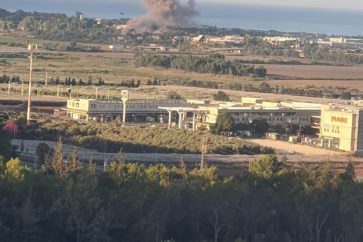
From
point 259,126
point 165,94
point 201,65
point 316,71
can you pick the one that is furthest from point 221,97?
point 316,71

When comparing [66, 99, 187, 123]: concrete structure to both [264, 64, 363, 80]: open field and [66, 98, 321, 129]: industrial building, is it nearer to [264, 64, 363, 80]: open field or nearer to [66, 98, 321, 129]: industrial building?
[66, 98, 321, 129]: industrial building

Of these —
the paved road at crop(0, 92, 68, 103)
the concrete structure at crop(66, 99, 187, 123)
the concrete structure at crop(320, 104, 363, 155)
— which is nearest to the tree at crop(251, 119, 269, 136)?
the concrete structure at crop(320, 104, 363, 155)

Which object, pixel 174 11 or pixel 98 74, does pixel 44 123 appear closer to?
pixel 98 74

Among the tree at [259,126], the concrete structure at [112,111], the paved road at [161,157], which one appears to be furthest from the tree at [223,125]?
the paved road at [161,157]

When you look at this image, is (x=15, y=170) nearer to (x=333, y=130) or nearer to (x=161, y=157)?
(x=161, y=157)

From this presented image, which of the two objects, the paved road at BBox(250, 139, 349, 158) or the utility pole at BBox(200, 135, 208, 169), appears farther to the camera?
the paved road at BBox(250, 139, 349, 158)

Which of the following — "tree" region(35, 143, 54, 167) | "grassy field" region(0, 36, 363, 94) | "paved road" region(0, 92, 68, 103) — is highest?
"grassy field" region(0, 36, 363, 94)

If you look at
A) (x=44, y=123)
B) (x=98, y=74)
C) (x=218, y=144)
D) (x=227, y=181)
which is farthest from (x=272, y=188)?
(x=98, y=74)
